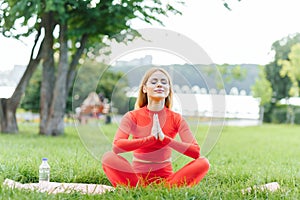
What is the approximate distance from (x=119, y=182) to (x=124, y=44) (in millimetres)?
1090

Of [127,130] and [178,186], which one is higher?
[127,130]

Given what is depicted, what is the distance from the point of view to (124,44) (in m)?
3.66

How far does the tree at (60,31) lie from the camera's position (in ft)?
27.8

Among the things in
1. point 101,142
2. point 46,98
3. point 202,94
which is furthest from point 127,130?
point 46,98

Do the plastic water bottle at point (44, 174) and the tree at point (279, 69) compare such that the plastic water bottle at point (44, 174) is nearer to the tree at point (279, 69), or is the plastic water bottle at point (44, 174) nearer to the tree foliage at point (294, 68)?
the tree foliage at point (294, 68)

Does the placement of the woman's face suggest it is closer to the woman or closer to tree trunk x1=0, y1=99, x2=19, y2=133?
the woman

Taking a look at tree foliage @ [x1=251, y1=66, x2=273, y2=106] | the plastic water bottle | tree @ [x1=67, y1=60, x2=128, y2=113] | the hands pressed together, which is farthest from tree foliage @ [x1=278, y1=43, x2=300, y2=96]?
the hands pressed together

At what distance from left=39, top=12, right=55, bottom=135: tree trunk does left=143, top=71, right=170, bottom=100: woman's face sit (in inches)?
241

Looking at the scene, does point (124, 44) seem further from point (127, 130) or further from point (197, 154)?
point (197, 154)

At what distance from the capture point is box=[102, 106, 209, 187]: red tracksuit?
3.25 meters

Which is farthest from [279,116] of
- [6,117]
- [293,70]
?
[6,117]

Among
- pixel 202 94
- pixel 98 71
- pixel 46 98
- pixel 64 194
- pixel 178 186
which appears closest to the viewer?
pixel 64 194

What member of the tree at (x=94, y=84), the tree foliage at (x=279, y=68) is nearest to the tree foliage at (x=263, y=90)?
the tree foliage at (x=279, y=68)

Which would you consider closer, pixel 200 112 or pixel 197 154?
pixel 197 154
